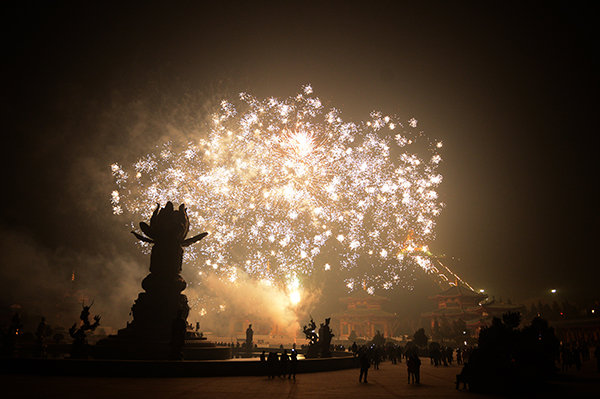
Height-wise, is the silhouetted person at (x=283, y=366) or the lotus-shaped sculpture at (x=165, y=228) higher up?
the lotus-shaped sculpture at (x=165, y=228)

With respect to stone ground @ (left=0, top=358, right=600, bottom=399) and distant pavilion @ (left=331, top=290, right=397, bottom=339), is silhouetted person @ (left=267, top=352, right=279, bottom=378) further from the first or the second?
distant pavilion @ (left=331, top=290, right=397, bottom=339)

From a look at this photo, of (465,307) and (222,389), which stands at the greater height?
(465,307)

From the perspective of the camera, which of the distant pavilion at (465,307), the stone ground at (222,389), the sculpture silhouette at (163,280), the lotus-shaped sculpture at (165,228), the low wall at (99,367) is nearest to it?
the stone ground at (222,389)

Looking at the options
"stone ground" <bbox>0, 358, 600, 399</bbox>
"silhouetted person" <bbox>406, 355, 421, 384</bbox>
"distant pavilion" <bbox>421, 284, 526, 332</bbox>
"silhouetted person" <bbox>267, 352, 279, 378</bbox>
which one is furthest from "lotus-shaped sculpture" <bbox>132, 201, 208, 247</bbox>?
"distant pavilion" <bbox>421, 284, 526, 332</bbox>

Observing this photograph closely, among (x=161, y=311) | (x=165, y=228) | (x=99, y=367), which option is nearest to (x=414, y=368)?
(x=99, y=367)

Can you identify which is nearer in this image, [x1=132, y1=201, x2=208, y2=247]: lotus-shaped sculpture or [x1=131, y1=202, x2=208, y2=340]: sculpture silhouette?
[x1=131, y1=202, x2=208, y2=340]: sculpture silhouette

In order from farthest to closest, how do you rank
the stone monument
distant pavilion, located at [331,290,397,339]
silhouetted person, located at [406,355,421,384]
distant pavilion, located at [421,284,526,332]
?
distant pavilion, located at [331,290,397,339], distant pavilion, located at [421,284,526,332], the stone monument, silhouetted person, located at [406,355,421,384]

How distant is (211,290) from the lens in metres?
63.5

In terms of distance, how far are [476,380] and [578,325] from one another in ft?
180

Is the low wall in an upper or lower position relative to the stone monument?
lower

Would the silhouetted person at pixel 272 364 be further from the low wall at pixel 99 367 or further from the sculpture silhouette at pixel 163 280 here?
the sculpture silhouette at pixel 163 280

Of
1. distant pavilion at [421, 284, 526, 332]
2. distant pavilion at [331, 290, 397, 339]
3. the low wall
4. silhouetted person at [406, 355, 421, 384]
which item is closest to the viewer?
the low wall

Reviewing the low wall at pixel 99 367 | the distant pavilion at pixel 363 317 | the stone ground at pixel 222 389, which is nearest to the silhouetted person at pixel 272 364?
the stone ground at pixel 222 389

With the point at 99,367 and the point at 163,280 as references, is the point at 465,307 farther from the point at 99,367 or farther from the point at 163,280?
the point at 99,367
